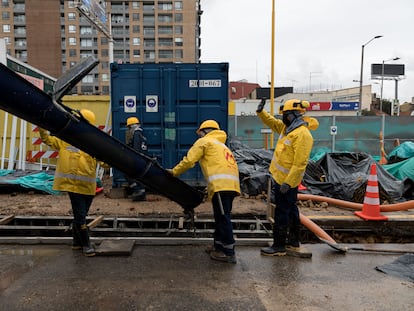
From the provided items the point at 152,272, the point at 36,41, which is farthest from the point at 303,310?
the point at 36,41

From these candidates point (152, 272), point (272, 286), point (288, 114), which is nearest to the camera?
point (272, 286)

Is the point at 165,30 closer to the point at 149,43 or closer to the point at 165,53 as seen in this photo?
the point at 149,43

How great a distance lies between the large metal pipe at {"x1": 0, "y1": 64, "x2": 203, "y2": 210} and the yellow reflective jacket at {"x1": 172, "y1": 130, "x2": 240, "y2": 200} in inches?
11.1

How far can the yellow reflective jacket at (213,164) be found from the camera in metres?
4.35

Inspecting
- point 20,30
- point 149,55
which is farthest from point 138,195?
point 20,30

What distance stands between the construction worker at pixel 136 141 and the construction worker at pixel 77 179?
2411 millimetres

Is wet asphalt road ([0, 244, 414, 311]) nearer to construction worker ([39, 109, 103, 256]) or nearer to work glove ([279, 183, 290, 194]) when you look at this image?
construction worker ([39, 109, 103, 256])

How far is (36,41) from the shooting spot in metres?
75.6

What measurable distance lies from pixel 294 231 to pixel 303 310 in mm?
1580

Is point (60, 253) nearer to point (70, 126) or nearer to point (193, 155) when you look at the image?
point (70, 126)

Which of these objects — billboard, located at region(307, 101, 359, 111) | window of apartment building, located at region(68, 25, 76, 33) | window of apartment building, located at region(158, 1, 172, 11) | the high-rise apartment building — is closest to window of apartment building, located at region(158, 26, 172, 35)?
the high-rise apartment building

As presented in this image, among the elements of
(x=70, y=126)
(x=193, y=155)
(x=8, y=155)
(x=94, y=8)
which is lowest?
(x=8, y=155)

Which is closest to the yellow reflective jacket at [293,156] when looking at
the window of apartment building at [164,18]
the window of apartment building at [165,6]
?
the window of apartment building at [164,18]

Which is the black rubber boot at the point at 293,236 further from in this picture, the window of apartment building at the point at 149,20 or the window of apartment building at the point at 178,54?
the window of apartment building at the point at 149,20
